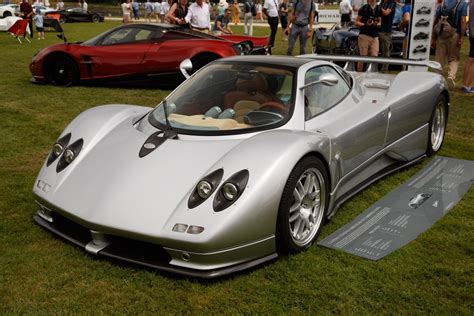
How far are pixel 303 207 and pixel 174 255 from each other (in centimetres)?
95

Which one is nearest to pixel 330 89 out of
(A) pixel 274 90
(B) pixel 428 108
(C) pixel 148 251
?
(A) pixel 274 90

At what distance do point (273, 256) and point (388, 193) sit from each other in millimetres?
1724

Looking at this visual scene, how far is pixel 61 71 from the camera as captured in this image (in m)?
9.38

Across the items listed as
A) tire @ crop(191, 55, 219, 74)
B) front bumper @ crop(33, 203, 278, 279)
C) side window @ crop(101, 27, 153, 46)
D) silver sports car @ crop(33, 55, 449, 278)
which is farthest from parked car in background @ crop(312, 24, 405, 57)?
front bumper @ crop(33, 203, 278, 279)

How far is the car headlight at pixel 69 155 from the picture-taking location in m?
3.68

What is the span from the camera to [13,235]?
3637mm

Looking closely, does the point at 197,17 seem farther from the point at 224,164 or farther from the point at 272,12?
the point at 224,164

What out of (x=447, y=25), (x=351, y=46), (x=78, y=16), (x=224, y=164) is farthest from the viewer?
(x=78, y=16)

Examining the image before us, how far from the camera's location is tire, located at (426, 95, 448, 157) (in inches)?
208

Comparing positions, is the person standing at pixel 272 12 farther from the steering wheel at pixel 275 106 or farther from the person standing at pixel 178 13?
the steering wheel at pixel 275 106

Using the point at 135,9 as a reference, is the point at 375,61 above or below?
above

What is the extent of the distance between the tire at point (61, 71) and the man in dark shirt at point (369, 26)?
5.10m

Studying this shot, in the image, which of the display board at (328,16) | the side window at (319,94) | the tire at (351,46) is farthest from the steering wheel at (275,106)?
the display board at (328,16)

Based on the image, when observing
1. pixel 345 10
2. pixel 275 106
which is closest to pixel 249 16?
pixel 345 10
